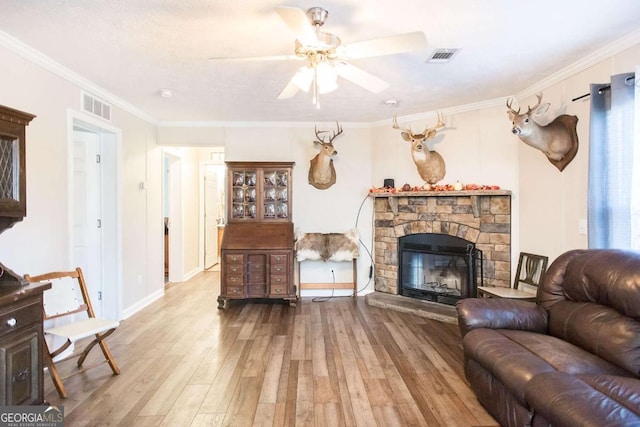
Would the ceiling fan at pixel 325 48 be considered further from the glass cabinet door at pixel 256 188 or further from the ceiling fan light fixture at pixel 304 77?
the glass cabinet door at pixel 256 188

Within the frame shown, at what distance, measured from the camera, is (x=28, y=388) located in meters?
2.04

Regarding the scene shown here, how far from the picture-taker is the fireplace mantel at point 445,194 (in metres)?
4.00

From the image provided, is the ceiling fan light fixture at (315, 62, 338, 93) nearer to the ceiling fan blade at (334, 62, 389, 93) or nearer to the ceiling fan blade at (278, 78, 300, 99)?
the ceiling fan blade at (334, 62, 389, 93)

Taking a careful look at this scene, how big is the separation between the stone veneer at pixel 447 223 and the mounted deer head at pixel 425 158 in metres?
0.26

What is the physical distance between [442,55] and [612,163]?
1.53m

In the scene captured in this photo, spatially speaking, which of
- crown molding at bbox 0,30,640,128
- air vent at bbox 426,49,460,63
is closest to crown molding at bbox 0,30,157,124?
crown molding at bbox 0,30,640,128

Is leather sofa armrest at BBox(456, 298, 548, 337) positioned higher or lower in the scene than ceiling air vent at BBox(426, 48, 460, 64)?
lower

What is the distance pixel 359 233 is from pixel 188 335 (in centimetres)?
264

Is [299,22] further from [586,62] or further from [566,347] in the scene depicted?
[586,62]

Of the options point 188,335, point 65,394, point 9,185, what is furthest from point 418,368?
point 9,185

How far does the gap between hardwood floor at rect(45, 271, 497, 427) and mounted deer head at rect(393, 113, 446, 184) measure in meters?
1.81

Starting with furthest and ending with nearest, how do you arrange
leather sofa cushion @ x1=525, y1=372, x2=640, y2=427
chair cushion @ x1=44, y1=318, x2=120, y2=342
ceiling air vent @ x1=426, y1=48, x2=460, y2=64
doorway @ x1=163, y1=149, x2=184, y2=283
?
doorway @ x1=163, y1=149, x2=184, y2=283 → ceiling air vent @ x1=426, y1=48, x2=460, y2=64 → chair cushion @ x1=44, y1=318, x2=120, y2=342 → leather sofa cushion @ x1=525, y1=372, x2=640, y2=427

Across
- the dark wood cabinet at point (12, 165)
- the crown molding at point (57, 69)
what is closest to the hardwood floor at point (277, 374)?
the dark wood cabinet at point (12, 165)

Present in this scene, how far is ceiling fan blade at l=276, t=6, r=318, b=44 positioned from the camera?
1.74 meters
